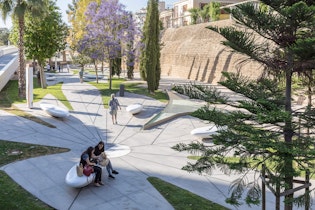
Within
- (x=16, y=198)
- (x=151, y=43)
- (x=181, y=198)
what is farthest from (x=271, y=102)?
(x=151, y=43)

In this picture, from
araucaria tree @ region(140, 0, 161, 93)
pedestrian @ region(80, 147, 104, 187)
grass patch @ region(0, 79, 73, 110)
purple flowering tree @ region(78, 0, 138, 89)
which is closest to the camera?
pedestrian @ region(80, 147, 104, 187)

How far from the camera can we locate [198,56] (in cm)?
3155

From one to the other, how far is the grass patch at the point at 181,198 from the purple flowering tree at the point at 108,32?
52.6ft

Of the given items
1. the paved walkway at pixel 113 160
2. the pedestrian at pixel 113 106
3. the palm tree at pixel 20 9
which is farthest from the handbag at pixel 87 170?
the palm tree at pixel 20 9

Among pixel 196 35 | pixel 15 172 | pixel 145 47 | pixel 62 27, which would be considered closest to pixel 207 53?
pixel 196 35

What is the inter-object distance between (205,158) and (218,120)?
29.5 inches

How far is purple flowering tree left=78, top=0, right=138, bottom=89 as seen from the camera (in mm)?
23922

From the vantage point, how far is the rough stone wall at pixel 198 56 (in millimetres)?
27161

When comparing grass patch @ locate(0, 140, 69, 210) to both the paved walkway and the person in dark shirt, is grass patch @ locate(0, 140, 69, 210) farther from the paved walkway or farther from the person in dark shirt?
the person in dark shirt

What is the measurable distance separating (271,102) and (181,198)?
4.12m

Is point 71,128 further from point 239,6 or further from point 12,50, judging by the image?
point 12,50

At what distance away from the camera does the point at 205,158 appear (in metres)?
5.79

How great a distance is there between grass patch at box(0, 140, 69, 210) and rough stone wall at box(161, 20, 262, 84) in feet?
51.5

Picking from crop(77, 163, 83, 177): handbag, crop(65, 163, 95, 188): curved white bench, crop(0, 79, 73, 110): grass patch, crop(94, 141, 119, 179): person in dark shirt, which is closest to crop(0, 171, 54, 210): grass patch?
crop(65, 163, 95, 188): curved white bench
